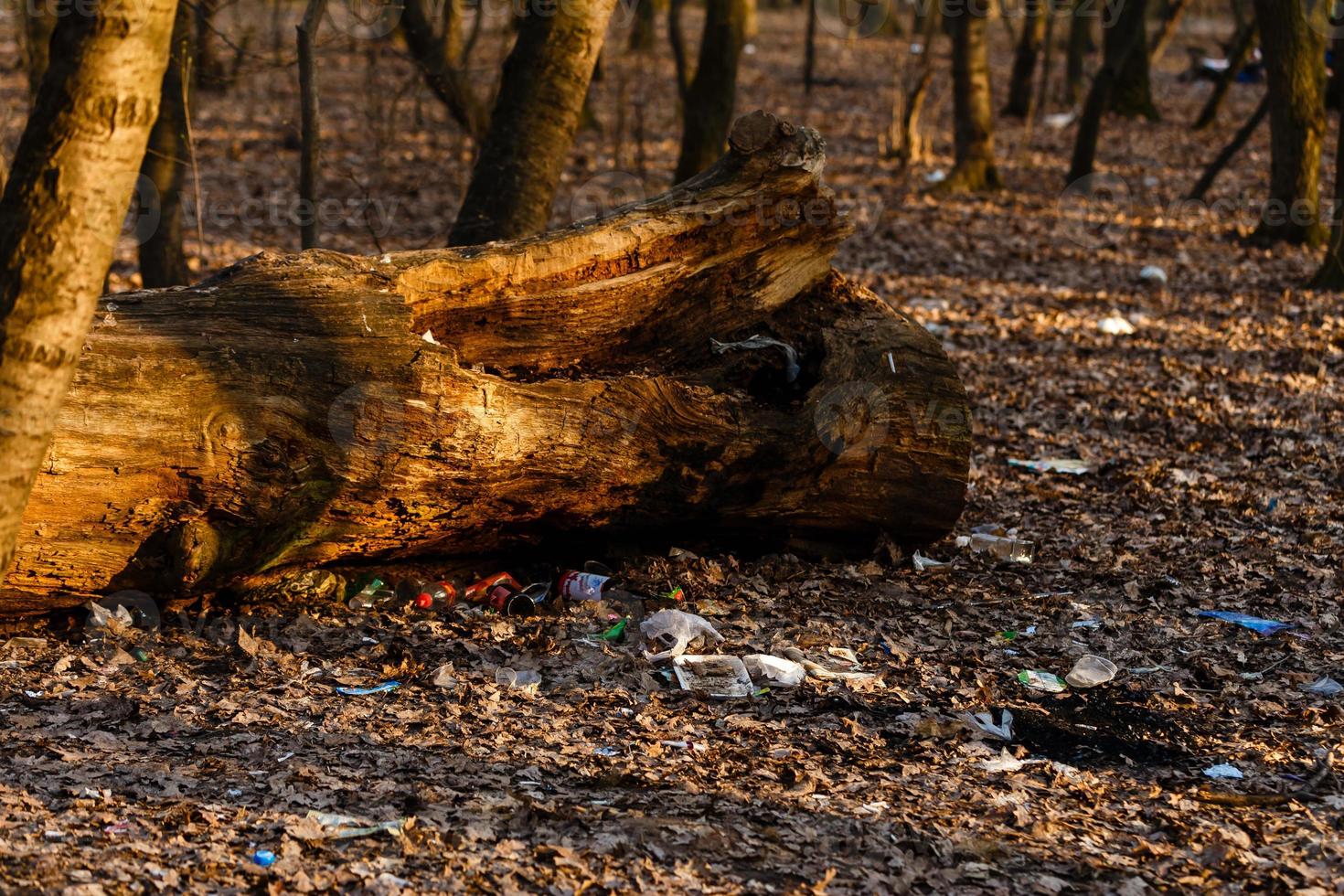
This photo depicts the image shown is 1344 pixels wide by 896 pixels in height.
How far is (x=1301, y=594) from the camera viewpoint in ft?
19.0

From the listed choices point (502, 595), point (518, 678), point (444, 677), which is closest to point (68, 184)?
point (444, 677)

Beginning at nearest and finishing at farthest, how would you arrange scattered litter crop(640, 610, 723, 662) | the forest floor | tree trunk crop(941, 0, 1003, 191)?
the forest floor → scattered litter crop(640, 610, 723, 662) → tree trunk crop(941, 0, 1003, 191)

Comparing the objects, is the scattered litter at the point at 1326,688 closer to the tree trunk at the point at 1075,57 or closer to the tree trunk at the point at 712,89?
the tree trunk at the point at 712,89

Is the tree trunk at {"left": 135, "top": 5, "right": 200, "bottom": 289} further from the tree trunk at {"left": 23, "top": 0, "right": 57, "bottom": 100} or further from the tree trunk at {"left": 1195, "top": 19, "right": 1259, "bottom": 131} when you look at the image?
the tree trunk at {"left": 1195, "top": 19, "right": 1259, "bottom": 131}

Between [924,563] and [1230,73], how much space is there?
14431 mm

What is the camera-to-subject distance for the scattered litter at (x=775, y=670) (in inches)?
188

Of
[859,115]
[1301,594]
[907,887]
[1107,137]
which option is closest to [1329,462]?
[1301,594]

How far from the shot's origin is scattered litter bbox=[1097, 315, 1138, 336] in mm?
10406

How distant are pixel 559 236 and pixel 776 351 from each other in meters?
1.20

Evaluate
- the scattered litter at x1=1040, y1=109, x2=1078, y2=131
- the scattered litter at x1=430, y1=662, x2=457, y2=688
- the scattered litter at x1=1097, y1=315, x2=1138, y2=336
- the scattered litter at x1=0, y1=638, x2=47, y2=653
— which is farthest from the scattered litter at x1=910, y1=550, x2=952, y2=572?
the scattered litter at x1=1040, y1=109, x2=1078, y2=131

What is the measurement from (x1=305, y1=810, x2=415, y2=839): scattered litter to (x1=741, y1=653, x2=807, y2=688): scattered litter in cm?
162

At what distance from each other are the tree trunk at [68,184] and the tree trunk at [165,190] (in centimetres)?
593

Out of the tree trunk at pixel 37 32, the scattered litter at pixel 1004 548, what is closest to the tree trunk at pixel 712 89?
the tree trunk at pixel 37 32

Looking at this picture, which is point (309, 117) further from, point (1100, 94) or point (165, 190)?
point (1100, 94)
